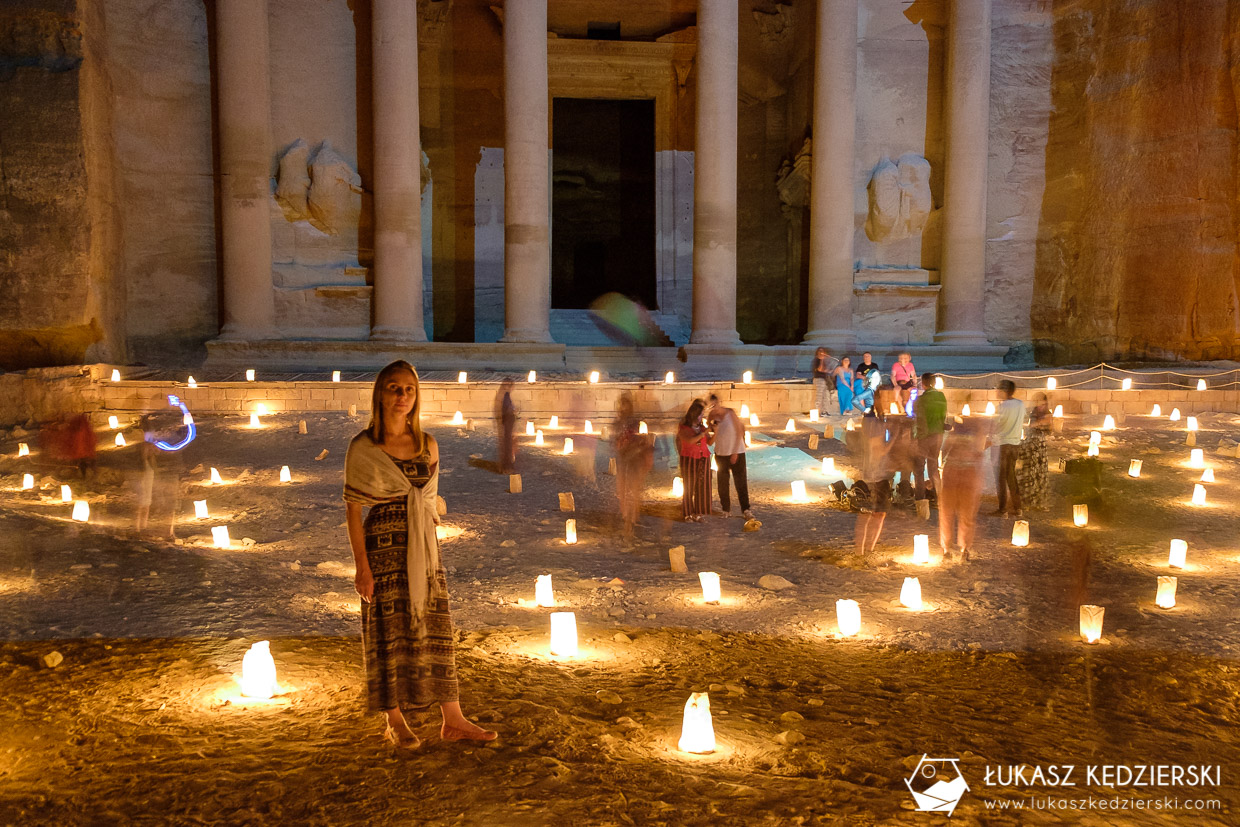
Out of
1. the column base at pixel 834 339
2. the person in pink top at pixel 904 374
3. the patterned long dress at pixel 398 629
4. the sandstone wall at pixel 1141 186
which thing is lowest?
the patterned long dress at pixel 398 629

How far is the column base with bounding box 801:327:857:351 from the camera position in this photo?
66.3ft

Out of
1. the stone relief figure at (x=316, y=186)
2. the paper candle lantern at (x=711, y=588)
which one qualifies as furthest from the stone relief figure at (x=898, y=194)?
the paper candle lantern at (x=711, y=588)

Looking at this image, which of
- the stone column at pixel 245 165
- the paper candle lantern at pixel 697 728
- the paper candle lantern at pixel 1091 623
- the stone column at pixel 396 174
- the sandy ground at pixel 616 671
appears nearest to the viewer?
the sandy ground at pixel 616 671

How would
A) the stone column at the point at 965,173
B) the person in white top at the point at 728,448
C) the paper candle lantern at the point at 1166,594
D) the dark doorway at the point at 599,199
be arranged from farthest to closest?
the dark doorway at the point at 599,199 → the stone column at the point at 965,173 → the person in white top at the point at 728,448 → the paper candle lantern at the point at 1166,594

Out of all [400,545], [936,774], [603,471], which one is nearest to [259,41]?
[603,471]

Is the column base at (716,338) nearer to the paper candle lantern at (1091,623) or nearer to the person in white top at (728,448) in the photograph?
the person in white top at (728,448)

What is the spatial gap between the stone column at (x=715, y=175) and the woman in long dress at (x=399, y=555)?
52.3 feet

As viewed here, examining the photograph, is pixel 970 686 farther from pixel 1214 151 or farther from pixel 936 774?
pixel 1214 151

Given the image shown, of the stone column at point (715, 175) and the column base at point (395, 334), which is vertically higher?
the stone column at point (715, 175)

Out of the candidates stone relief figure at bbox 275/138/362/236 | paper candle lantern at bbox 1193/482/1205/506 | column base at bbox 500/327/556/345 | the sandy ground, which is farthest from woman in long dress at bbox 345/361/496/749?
stone relief figure at bbox 275/138/362/236

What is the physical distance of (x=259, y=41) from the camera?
61.9 feet

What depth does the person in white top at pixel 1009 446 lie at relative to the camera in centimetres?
942

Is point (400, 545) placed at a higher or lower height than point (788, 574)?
higher

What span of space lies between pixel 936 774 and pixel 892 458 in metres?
6.01
